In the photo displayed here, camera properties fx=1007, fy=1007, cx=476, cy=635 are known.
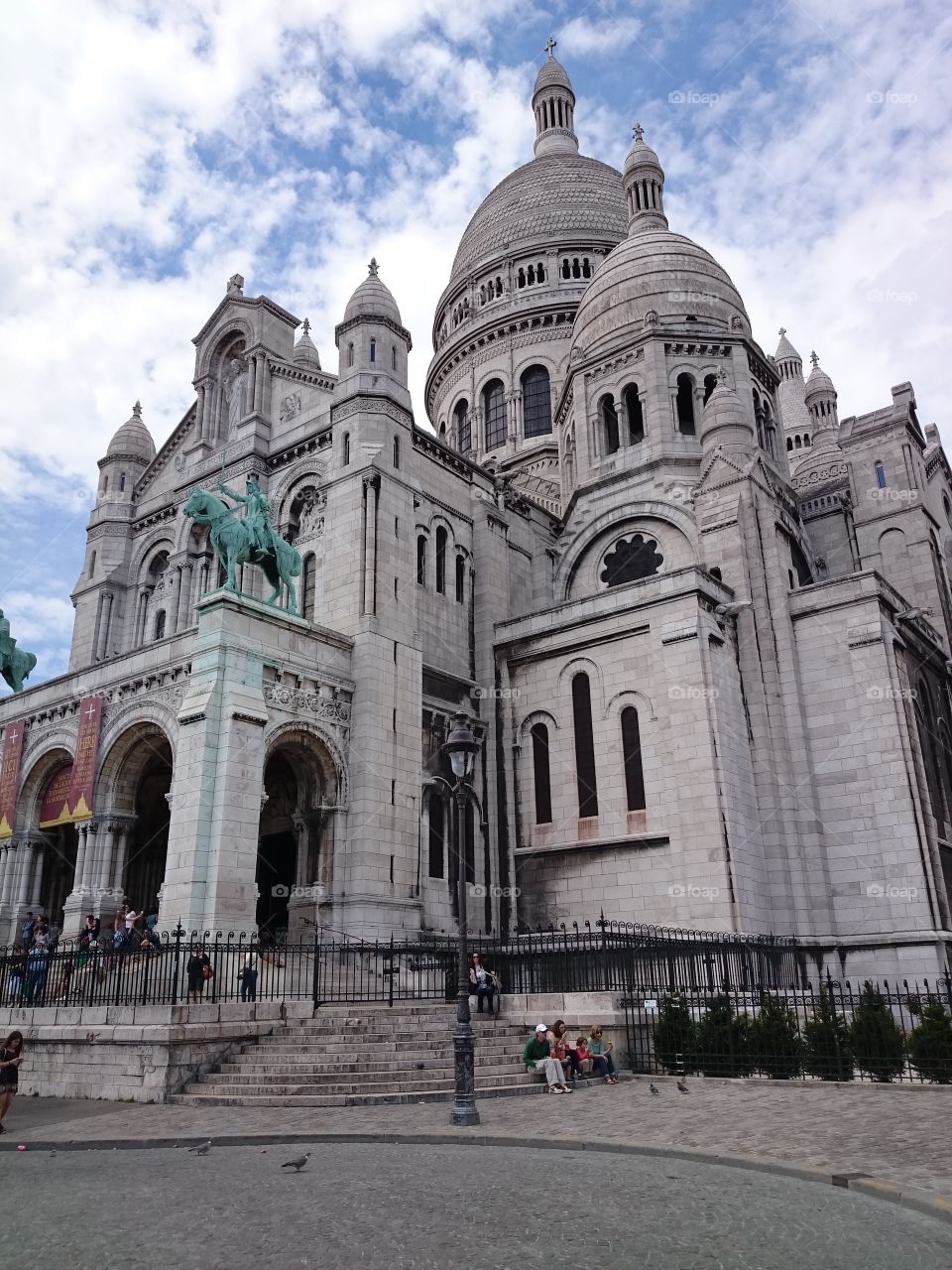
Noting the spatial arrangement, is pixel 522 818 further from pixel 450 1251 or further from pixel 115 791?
pixel 450 1251

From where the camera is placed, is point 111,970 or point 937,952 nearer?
point 111,970

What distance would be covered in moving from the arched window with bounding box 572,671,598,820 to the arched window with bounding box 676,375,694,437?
11.1 metres

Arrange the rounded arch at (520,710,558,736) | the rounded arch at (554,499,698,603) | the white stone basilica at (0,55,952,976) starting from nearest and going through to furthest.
Answer: the white stone basilica at (0,55,952,976) < the rounded arch at (520,710,558,736) < the rounded arch at (554,499,698,603)

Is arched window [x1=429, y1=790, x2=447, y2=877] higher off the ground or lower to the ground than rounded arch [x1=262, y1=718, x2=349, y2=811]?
lower

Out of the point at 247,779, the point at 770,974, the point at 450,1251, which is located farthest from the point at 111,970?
the point at 770,974

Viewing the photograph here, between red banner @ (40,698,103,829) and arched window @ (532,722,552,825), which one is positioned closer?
red banner @ (40,698,103,829)

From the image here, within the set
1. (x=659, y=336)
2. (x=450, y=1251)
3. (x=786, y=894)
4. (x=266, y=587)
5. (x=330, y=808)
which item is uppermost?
(x=659, y=336)

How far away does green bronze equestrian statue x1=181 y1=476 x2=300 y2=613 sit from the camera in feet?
84.4

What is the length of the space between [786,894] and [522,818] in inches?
311

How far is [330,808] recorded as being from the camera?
25.9 m

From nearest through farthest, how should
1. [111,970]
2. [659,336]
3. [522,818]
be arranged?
[111,970]
[522,818]
[659,336]

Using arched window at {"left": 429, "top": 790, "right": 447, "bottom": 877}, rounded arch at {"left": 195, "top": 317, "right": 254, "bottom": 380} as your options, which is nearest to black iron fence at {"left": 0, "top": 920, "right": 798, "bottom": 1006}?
arched window at {"left": 429, "top": 790, "right": 447, "bottom": 877}

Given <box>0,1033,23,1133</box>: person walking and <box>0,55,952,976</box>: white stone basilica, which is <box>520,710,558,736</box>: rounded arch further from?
<box>0,1033,23,1133</box>: person walking

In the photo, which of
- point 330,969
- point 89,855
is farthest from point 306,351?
point 330,969
